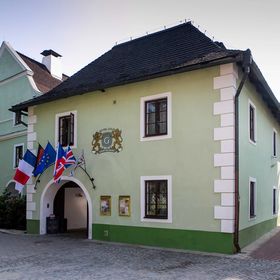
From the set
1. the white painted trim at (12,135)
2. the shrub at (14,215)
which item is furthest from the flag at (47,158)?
the white painted trim at (12,135)

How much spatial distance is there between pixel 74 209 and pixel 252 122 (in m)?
8.42

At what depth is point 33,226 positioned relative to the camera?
15.1 m

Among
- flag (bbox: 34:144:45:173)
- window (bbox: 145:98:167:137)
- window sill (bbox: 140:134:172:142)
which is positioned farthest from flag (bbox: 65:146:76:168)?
window (bbox: 145:98:167:137)

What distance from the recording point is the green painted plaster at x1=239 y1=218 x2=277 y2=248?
37.6 feet

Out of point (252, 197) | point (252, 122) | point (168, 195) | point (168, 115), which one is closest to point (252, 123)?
point (252, 122)

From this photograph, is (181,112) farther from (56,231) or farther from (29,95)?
(29,95)

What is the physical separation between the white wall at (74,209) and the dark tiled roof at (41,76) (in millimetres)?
7513

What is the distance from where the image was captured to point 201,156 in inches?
444

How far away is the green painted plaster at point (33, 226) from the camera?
49.1 ft

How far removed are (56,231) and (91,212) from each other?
257 centimetres

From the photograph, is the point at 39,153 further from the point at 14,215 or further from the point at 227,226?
the point at 227,226

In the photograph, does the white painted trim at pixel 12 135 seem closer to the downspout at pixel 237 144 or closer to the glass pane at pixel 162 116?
the glass pane at pixel 162 116

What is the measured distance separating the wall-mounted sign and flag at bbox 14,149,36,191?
289 cm

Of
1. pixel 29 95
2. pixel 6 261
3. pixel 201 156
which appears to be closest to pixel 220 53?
pixel 201 156
